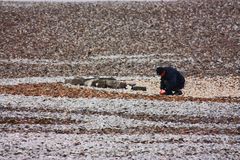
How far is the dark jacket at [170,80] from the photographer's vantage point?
35.2 meters

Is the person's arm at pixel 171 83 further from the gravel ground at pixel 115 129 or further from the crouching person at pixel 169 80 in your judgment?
the gravel ground at pixel 115 129

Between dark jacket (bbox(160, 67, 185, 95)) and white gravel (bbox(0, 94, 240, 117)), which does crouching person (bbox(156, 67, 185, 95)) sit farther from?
white gravel (bbox(0, 94, 240, 117))

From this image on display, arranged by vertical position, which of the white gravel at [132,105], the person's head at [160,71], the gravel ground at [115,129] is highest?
the person's head at [160,71]

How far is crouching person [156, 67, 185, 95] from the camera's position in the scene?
3497 cm

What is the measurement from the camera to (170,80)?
1390 inches

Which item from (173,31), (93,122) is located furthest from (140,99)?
(173,31)

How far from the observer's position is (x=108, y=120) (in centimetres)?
2836

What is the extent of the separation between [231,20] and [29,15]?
2380 centimetres

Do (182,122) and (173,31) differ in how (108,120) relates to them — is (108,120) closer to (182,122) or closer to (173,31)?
(182,122)

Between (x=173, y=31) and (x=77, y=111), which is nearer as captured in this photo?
(x=77, y=111)

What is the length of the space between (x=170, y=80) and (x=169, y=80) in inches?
2.3

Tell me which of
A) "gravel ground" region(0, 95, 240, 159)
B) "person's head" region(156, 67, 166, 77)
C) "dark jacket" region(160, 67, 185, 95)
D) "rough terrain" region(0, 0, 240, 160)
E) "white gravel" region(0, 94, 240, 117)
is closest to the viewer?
"gravel ground" region(0, 95, 240, 159)

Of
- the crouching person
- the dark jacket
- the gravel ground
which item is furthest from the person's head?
the gravel ground

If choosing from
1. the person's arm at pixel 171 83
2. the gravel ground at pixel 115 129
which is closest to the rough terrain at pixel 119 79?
the gravel ground at pixel 115 129
